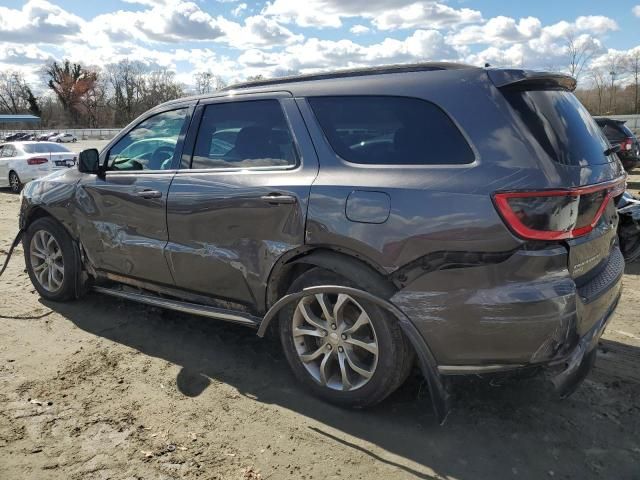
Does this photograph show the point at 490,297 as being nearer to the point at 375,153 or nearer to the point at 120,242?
the point at 375,153

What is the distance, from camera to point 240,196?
11.4 ft

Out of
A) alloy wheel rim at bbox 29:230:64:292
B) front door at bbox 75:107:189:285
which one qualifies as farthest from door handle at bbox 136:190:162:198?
alloy wheel rim at bbox 29:230:64:292

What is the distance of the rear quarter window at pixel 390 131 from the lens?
2797 millimetres

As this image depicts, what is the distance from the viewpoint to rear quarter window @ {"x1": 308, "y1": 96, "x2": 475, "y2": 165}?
9.18 ft

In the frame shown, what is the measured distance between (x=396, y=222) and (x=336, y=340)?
830 mm

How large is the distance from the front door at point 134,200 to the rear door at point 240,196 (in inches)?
6.2

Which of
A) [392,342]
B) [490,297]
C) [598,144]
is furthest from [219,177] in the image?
[598,144]

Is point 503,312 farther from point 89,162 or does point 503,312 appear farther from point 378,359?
point 89,162

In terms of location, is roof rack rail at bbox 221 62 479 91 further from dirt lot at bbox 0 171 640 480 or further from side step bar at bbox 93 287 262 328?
dirt lot at bbox 0 171 640 480

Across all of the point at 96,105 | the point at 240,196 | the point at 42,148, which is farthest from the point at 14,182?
the point at 96,105

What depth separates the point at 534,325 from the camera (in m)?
2.58

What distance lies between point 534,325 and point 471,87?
4.02 feet

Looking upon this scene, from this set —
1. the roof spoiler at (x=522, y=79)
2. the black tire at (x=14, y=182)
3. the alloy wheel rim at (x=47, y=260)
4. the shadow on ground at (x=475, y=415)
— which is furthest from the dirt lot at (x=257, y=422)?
the black tire at (x=14, y=182)

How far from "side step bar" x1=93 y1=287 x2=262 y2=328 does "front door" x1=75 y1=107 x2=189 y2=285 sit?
0.52ft
